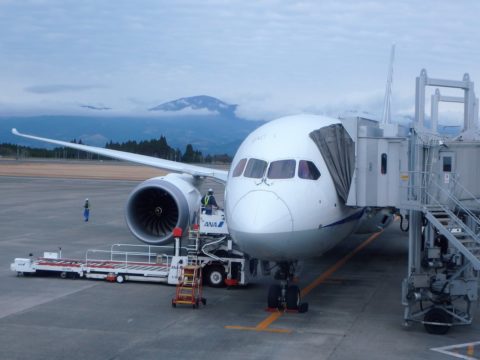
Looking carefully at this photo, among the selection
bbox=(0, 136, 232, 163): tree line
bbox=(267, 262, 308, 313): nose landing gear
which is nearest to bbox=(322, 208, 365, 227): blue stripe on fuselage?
bbox=(267, 262, 308, 313): nose landing gear

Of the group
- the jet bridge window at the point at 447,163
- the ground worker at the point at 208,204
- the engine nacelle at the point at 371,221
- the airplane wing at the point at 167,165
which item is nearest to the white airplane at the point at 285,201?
the engine nacelle at the point at 371,221

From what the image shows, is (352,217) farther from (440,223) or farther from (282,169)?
(440,223)

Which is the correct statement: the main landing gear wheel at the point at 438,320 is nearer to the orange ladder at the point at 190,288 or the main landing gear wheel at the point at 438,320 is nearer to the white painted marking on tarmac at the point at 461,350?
the white painted marking on tarmac at the point at 461,350

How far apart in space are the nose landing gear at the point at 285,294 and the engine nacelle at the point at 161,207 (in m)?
6.01

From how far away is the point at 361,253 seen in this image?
23438mm

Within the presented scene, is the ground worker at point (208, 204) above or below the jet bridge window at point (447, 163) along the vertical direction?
below

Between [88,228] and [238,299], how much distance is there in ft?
48.4

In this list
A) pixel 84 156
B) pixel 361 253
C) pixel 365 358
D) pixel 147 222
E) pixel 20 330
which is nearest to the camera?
pixel 365 358

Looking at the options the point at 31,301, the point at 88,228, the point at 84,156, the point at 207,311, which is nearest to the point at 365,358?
the point at 207,311

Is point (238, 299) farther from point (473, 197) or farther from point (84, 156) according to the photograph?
point (84, 156)

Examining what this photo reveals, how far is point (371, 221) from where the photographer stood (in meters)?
19.3

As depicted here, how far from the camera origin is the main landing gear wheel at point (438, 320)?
1272cm

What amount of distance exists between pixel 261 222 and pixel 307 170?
1.85 metres

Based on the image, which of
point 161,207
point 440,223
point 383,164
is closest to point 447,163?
point 383,164
